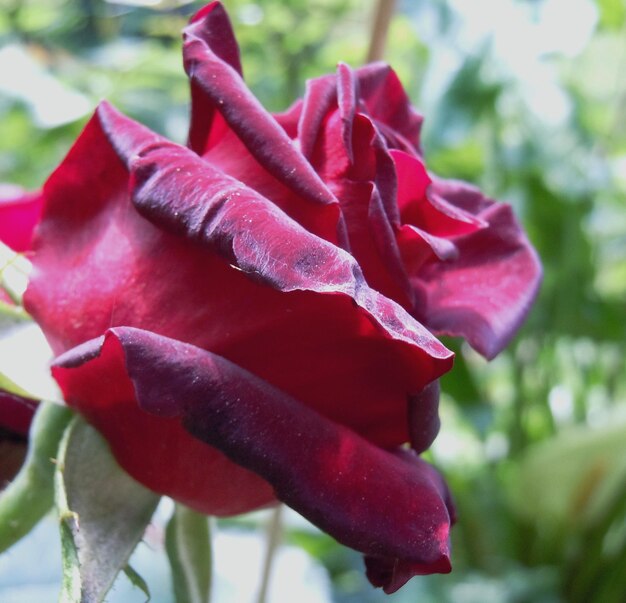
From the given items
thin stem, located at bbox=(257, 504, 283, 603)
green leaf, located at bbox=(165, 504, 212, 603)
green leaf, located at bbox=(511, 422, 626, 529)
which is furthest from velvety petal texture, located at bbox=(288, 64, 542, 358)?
green leaf, located at bbox=(511, 422, 626, 529)

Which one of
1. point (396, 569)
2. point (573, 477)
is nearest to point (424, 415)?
point (396, 569)

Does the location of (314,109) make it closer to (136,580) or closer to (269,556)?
(136,580)

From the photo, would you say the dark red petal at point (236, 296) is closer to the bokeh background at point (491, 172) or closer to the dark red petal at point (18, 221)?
the dark red petal at point (18, 221)

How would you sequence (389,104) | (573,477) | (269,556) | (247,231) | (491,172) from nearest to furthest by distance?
(247,231) < (389,104) < (269,556) < (491,172) < (573,477)

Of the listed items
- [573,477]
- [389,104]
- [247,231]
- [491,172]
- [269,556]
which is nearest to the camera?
[247,231]

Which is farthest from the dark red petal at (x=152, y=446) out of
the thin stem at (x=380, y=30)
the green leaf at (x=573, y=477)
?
the green leaf at (x=573, y=477)

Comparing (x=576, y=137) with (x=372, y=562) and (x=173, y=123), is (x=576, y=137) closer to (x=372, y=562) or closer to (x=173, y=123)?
(x=173, y=123)
